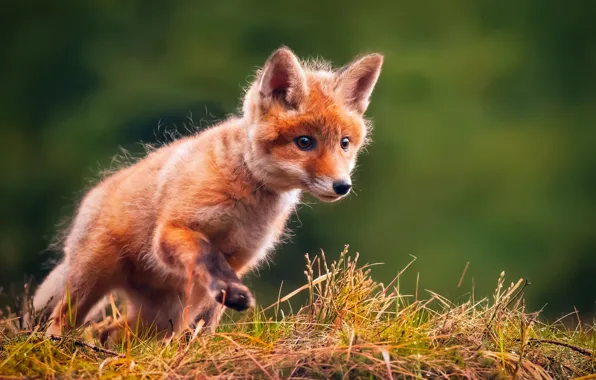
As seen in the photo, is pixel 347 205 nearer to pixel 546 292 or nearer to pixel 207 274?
pixel 546 292

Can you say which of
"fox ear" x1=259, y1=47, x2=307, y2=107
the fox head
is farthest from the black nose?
"fox ear" x1=259, y1=47, x2=307, y2=107

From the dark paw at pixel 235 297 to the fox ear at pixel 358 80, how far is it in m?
1.31

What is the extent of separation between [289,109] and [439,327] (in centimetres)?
147

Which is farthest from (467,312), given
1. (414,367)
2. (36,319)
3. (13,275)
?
(13,275)

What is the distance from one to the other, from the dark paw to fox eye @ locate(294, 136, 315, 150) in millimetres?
843

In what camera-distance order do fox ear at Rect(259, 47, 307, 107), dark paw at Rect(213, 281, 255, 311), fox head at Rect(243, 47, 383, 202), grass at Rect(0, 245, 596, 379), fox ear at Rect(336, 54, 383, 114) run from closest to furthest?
grass at Rect(0, 245, 596, 379) < dark paw at Rect(213, 281, 255, 311) < fox head at Rect(243, 47, 383, 202) < fox ear at Rect(259, 47, 307, 107) < fox ear at Rect(336, 54, 383, 114)

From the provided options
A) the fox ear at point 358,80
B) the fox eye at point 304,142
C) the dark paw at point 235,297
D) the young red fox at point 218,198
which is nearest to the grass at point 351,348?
→ the dark paw at point 235,297

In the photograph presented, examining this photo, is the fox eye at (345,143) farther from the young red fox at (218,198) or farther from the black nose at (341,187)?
the black nose at (341,187)

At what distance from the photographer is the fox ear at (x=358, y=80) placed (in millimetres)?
4609

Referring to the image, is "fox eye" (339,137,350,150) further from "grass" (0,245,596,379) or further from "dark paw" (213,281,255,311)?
"dark paw" (213,281,255,311)

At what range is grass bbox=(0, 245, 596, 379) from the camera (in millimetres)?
3182

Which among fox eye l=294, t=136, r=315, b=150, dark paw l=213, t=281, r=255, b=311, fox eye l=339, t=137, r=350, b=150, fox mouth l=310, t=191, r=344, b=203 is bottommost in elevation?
dark paw l=213, t=281, r=255, b=311

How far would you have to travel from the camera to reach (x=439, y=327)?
11.6 ft

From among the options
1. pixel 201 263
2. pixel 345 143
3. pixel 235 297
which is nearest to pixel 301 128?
pixel 345 143
